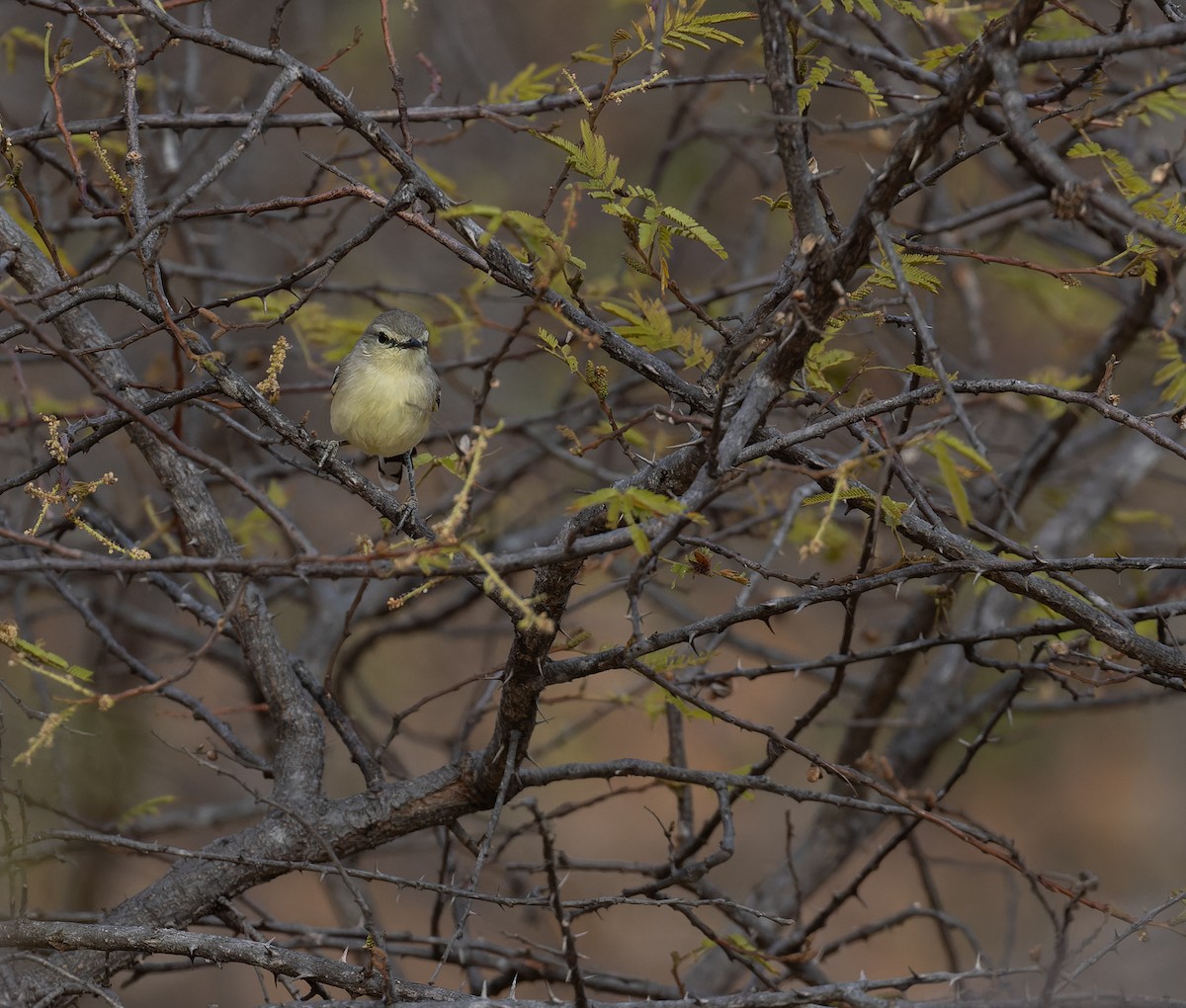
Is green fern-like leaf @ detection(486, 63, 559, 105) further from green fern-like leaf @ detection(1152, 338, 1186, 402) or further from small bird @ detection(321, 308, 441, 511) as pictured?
green fern-like leaf @ detection(1152, 338, 1186, 402)

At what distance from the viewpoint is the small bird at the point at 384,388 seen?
17.4 ft

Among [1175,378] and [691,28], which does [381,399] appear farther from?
[1175,378]

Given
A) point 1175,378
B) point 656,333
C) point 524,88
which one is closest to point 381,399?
point 524,88

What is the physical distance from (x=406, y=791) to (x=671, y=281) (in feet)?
6.47

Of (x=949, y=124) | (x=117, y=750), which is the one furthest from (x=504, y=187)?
(x=949, y=124)

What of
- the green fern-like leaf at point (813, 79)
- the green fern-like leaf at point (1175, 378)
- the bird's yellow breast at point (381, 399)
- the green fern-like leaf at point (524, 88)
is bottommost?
the green fern-like leaf at point (1175, 378)

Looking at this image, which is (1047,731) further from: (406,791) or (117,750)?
(406,791)

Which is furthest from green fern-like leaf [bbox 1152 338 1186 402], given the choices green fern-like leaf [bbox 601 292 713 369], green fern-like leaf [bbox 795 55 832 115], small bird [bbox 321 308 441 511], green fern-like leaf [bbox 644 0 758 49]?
small bird [bbox 321 308 441 511]

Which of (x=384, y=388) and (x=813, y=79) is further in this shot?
(x=384, y=388)

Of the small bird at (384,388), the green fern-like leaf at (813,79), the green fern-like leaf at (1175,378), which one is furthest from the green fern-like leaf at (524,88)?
the green fern-like leaf at (1175,378)

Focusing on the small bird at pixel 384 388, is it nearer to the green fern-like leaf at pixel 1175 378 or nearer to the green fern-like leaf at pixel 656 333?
the green fern-like leaf at pixel 656 333

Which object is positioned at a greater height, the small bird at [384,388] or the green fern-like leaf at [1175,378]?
the small bird at [384,388]

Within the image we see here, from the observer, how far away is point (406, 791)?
396 centimetres

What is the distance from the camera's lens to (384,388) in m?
Answer: 5.32
